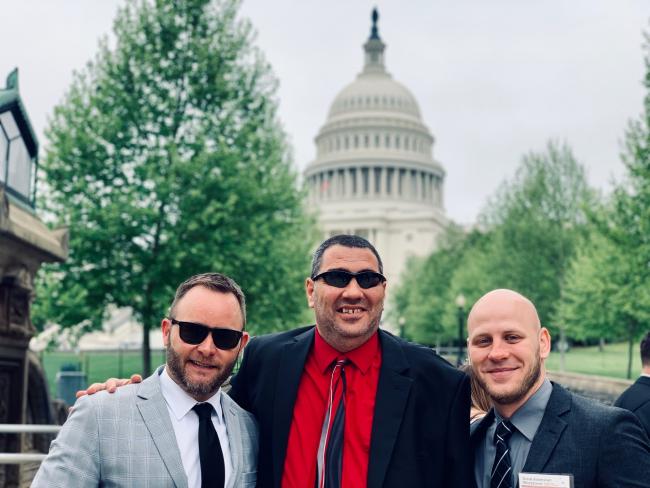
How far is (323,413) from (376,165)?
108 metres

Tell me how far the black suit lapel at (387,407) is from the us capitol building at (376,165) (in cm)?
9631

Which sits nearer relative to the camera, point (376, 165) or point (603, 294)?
point (603, 294)

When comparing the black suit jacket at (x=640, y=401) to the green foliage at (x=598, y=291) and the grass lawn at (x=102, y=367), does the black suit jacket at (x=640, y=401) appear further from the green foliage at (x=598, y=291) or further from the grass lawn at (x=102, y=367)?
the grass lawn at (x=102, y=367)

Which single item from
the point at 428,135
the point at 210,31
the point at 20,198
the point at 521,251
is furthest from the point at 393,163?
the point at 20,198

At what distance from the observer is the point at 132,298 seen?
17.9 metres

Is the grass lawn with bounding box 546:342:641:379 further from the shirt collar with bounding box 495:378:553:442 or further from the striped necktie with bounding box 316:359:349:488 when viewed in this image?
the striped necktie with bounding box 316:359:349:488

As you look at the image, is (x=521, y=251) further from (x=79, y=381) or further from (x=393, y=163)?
(x=393, y=163)

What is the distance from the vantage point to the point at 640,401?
5.81 metres

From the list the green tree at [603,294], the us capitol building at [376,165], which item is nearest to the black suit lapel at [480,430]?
the green tree at [603,294]

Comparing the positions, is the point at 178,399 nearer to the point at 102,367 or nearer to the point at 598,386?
the point at 598,386

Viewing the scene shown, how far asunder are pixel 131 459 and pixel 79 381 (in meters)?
14.9

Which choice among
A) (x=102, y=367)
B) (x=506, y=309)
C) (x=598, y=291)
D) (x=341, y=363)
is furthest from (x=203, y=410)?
(x=102, y=367)

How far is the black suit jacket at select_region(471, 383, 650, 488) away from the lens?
10.8ft

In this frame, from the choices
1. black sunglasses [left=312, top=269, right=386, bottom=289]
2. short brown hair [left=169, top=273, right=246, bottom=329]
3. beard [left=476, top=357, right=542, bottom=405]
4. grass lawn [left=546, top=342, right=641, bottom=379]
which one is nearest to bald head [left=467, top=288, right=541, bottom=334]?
beard [left=476, top=357, right=542, bottom=405]
